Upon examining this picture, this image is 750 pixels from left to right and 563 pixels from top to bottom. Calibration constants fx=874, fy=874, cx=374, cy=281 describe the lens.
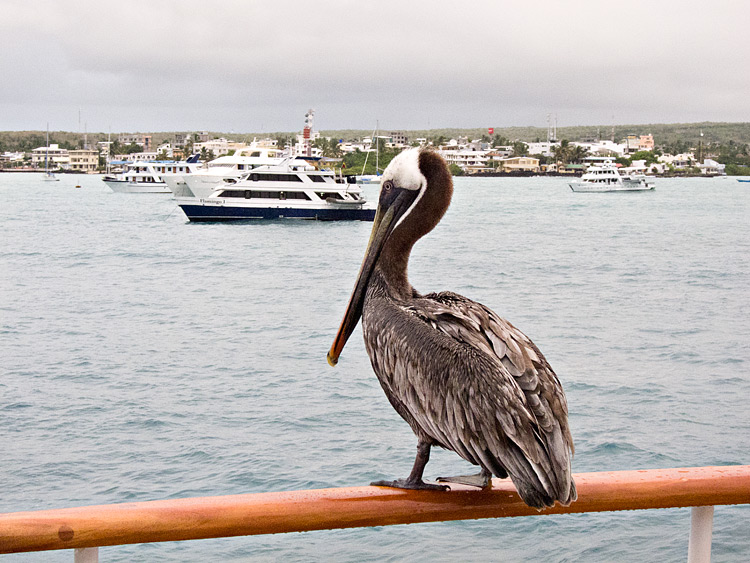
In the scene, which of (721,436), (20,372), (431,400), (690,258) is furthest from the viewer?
(690,258)

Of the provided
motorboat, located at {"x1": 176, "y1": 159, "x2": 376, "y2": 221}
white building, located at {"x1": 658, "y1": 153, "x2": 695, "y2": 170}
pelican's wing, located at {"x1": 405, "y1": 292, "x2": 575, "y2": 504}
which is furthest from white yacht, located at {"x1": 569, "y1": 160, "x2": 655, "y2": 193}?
pelican's wing, located at {"x1": 405, "y1": 292, "x2": 575, "y2": 504}

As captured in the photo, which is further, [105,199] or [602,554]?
[105,199]

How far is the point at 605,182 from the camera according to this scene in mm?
79812

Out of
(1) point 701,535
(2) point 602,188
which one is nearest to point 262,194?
(1) point 701,535

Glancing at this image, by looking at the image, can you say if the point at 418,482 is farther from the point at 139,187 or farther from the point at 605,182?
the point at 605,182

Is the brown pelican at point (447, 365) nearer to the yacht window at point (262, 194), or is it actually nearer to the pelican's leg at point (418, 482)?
the pelican's leg at point (418, 482)

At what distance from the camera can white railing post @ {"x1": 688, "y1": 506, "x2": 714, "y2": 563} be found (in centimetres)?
181

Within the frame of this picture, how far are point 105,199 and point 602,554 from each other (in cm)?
7100

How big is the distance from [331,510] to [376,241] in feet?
3.50

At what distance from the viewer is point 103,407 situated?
40.8 ft

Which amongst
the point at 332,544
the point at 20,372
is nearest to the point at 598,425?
the point at 332,544

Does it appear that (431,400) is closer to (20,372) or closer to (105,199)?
(20,372)

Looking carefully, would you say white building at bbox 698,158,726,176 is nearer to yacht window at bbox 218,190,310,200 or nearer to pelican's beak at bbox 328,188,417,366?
yacht window at bbox 218,190,310,200

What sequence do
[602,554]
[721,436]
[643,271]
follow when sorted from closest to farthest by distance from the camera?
[602,554]
[721,436]
[643,271]
